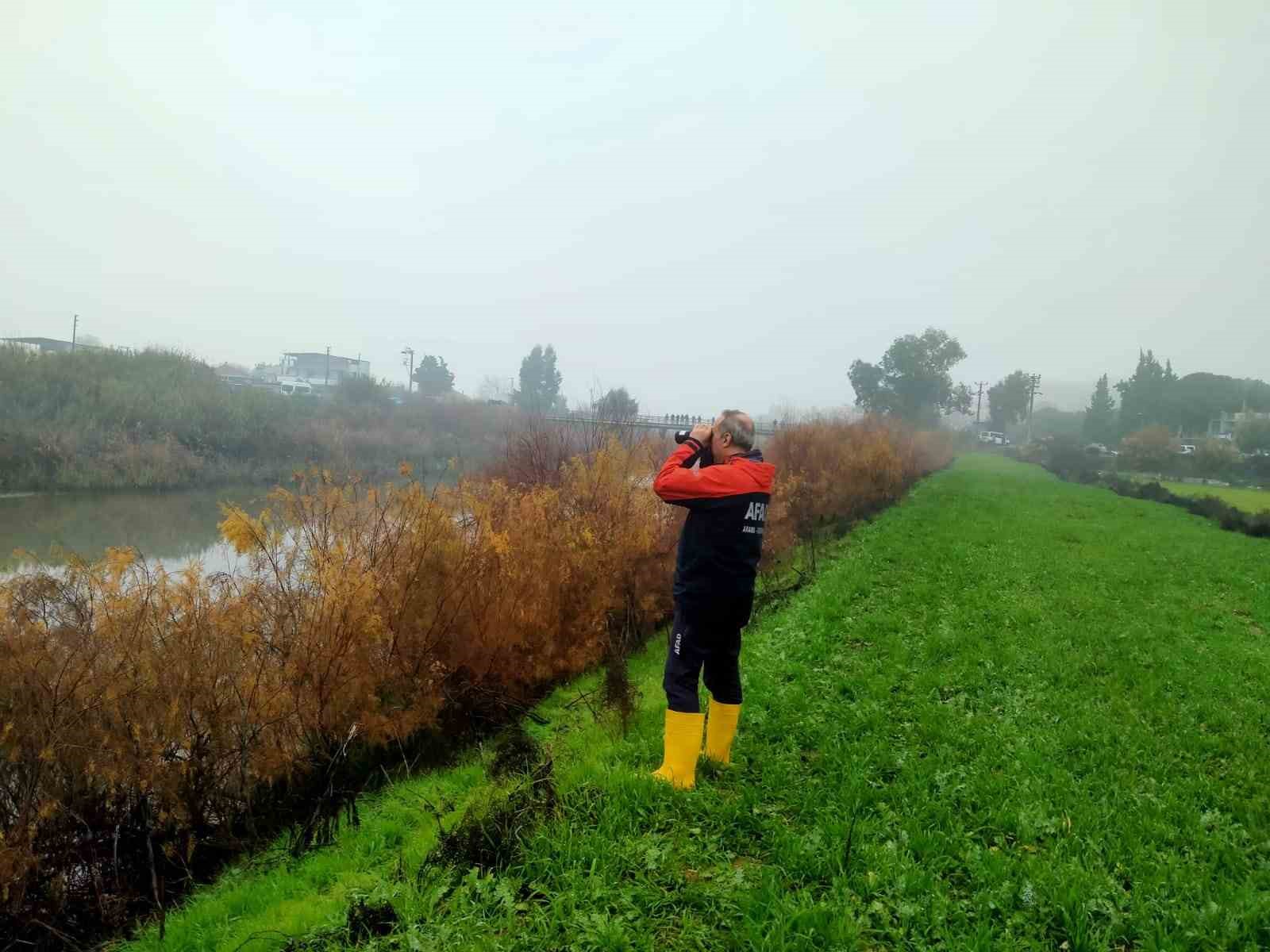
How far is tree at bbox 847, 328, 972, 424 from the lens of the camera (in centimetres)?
4941

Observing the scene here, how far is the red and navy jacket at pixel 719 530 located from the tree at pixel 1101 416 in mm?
58361

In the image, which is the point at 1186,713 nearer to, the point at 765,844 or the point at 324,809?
the point at 765,844

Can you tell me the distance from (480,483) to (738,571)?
6.00m

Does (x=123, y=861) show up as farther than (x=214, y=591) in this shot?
No

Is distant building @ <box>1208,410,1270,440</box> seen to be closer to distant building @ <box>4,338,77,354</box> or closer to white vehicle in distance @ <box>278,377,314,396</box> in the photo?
white vehicle in distance @ <box>278,377,314,396</box>

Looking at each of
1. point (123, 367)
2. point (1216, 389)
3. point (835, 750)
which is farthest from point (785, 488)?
point (1216, 389)

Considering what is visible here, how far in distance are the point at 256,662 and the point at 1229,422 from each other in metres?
54.0

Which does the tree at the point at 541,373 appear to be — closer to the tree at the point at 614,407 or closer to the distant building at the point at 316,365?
the distant building at the point at 316,365

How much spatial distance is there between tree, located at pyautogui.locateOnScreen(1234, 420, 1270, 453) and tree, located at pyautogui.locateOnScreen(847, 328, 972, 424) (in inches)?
692

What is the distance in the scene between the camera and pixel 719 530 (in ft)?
12.0

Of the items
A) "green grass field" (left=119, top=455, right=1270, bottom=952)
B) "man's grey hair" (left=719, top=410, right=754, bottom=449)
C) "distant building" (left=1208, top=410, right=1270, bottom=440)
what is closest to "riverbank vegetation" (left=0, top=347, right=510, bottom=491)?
"green grass field" (left=119, top=455, right=1270, bottom=952)

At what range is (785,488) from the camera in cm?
1485

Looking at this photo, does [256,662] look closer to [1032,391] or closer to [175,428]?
[175,428]

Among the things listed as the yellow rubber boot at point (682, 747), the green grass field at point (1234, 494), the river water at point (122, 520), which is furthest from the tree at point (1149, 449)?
the yellow rubber boot at point (682, 747)
